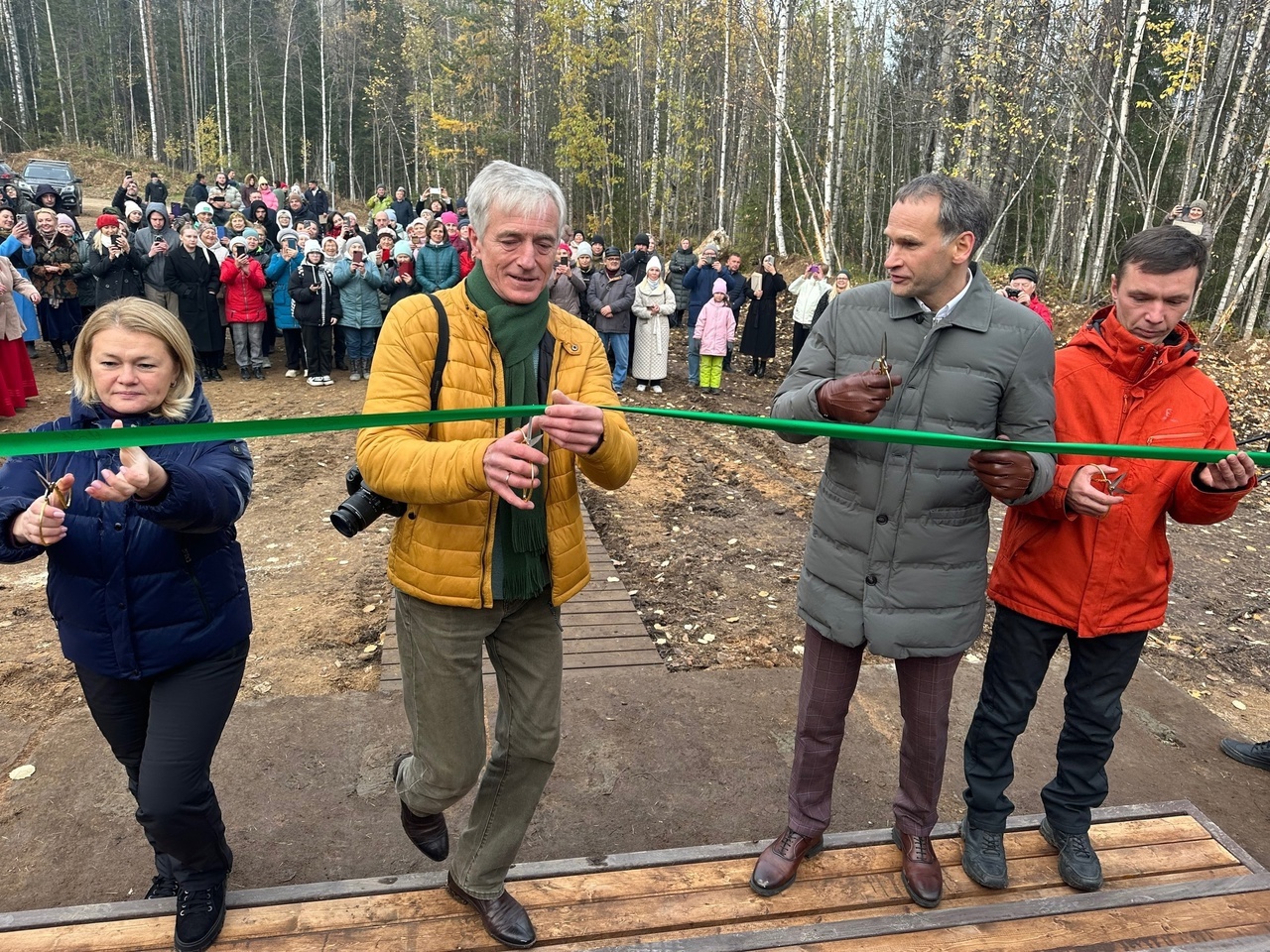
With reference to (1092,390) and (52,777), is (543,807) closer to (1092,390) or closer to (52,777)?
(52,777)

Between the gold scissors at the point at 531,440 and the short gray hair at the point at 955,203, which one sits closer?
the gold scissors at the point at 531,440

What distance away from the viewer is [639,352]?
12695 millimetres

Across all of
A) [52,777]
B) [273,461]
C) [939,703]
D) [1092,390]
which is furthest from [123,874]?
[273,461]

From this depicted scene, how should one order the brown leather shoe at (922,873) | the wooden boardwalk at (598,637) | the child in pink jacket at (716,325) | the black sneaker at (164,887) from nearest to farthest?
the brown leather shoe at (922,873)
the black sneaker at (164,887)
the wooden boardwalk at (598,637)
the child in pink jacket at (716,325)

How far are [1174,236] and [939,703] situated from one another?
1622 mm

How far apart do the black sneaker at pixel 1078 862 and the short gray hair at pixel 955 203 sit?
6.83 feet

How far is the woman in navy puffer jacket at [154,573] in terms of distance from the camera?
7.13 feet

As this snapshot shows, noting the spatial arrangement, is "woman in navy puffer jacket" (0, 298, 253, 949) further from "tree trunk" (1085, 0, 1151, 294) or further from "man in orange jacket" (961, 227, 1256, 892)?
"tree trunk" (1085, 0, 1151, 294)

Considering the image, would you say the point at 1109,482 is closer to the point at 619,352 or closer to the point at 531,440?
the point at 531,440

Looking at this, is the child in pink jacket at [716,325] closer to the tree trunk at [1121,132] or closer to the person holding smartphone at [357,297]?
the person holding smartphone at [357,297]

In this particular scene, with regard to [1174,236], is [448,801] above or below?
below

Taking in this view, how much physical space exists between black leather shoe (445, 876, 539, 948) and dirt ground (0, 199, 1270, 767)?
7.51 ft

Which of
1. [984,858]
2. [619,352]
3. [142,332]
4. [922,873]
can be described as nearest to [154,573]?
[142,332]

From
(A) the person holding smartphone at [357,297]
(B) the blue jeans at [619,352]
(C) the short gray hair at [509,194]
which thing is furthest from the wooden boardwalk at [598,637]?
(A) the person holding smartphone at [357,297]
